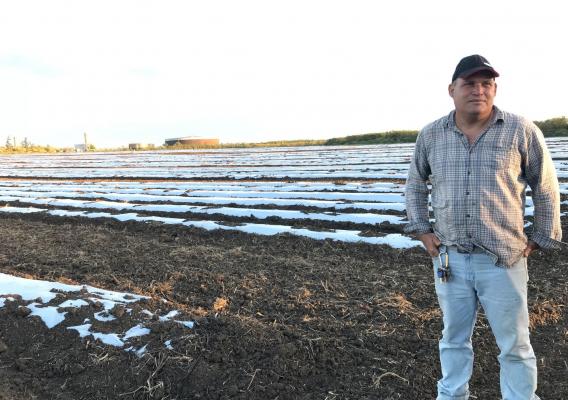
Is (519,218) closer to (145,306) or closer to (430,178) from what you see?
(430,178)

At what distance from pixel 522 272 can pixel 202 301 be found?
2711mm

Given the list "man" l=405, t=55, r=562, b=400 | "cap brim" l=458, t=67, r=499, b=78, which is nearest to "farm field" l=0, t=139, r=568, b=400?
"man" l=405, t=55, r=562, b=400

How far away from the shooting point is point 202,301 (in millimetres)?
4180

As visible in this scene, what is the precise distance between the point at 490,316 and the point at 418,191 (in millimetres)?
680

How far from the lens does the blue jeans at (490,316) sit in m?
2.15

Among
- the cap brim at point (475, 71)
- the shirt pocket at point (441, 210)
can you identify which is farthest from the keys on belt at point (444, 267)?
the cap brim at point (475, 71)

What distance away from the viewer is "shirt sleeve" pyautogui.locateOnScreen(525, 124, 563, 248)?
7.01 feet

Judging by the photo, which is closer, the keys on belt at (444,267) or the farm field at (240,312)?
the keys on belt at (444,267)

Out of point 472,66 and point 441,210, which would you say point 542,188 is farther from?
point 472,66

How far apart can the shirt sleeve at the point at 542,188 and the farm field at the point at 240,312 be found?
3.45ft

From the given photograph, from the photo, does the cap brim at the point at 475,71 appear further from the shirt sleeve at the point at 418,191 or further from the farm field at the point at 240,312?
the farm field at the point at 240,312

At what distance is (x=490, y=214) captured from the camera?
2.18 m

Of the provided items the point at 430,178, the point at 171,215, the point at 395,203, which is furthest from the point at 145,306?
the point at 395,203

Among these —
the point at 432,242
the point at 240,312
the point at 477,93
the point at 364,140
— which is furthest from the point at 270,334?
the point at 364,140
